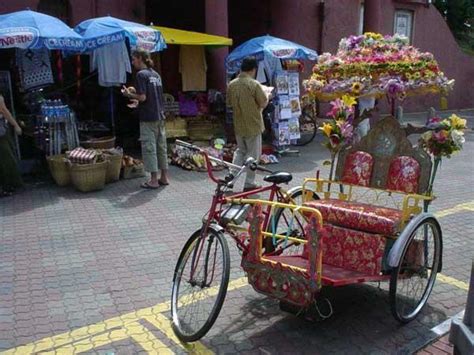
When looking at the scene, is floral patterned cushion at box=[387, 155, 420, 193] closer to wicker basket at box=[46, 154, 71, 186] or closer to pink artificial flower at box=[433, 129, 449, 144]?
pink artificial flower at box=[433, 129, 449, 144]

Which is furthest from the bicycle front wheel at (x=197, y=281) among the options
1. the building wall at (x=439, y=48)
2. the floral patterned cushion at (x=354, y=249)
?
the building wall at (x=439, y=48)

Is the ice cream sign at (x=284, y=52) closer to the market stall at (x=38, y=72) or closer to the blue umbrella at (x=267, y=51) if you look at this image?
the blue umbrella at (x=267, y=51)

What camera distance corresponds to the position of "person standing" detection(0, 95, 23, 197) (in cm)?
699

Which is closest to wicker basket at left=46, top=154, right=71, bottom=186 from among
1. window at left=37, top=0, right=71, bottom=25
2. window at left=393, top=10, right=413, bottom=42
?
window at left=37, top=0, right=71, bottom=25

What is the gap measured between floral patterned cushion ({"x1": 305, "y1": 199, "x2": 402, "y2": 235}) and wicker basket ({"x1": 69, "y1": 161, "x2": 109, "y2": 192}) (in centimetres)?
399

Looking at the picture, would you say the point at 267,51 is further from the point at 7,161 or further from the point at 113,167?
the point at 7,161

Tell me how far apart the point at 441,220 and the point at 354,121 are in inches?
88.9

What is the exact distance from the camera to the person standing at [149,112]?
7.08m

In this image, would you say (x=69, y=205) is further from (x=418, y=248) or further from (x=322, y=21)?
(x=322, y=21)

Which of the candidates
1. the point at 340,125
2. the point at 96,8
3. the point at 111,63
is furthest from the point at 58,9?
the point at 340,125

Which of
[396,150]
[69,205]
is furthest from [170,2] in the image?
[396,150]

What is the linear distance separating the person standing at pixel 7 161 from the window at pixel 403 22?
13514mm

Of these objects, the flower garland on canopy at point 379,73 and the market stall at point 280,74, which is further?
the market stall at point 280,74

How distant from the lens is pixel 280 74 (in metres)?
10.1
